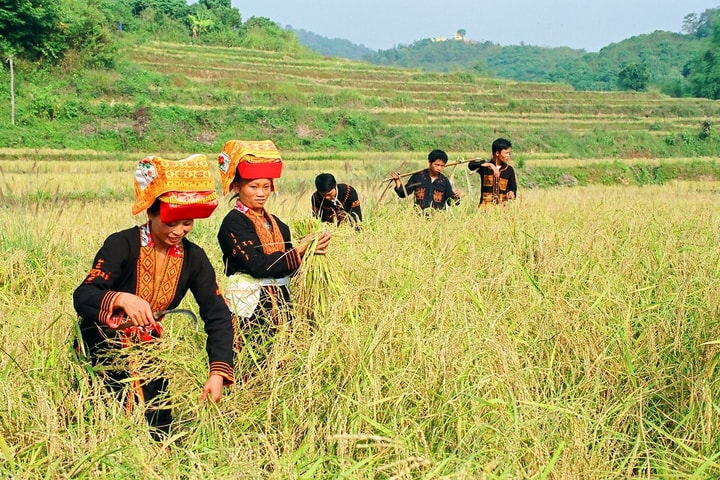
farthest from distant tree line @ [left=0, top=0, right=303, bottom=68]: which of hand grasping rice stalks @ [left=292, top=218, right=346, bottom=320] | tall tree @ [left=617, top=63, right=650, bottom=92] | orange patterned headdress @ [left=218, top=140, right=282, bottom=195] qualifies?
tall tree @ [left=617, top=63, right=650, bottom=92]

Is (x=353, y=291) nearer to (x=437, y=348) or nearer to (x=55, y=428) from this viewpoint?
(x=437, y=348)

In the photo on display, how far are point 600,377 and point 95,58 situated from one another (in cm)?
2549

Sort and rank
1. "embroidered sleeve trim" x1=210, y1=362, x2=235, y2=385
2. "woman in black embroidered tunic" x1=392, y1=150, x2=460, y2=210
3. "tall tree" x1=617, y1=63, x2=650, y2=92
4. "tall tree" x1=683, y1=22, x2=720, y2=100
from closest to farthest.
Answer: "embroidered sleeve trim" x1=210, y1=362, x2=235, y2=385, "woman in black embroidered tunic" x1=392, y1=150, x2=460, y2=210, "tall tree" x1=683, y1=22, x2=720, y2=100, "tall tree" x1=617, y1=63, x2=650, y2=92

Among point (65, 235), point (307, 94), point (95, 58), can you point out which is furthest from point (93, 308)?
point (307, 94)

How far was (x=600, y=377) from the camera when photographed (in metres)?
2.77

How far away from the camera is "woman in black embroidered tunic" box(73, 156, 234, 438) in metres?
2.27

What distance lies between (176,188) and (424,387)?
3.40ft

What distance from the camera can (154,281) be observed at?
2.46 m

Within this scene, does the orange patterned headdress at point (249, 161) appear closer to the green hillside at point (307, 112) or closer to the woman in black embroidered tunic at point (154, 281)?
the woman in black embroidered tunic at point (154, 281)

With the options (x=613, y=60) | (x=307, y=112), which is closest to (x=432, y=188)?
(x=307, y=112)

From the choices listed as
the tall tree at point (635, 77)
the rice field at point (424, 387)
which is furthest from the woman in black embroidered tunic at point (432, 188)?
the tall tree at point (635, 77)

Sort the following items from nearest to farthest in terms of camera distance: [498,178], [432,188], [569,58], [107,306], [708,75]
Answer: [107,306], [432,188], [498,178], [708,75], [569,58]

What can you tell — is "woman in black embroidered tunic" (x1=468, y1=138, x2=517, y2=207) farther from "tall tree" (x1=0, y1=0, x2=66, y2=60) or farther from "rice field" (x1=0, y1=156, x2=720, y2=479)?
"tall tree" (x1=0, y1=0, x2=66, y2=60)

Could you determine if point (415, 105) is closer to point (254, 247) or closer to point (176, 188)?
point (254, 247)
